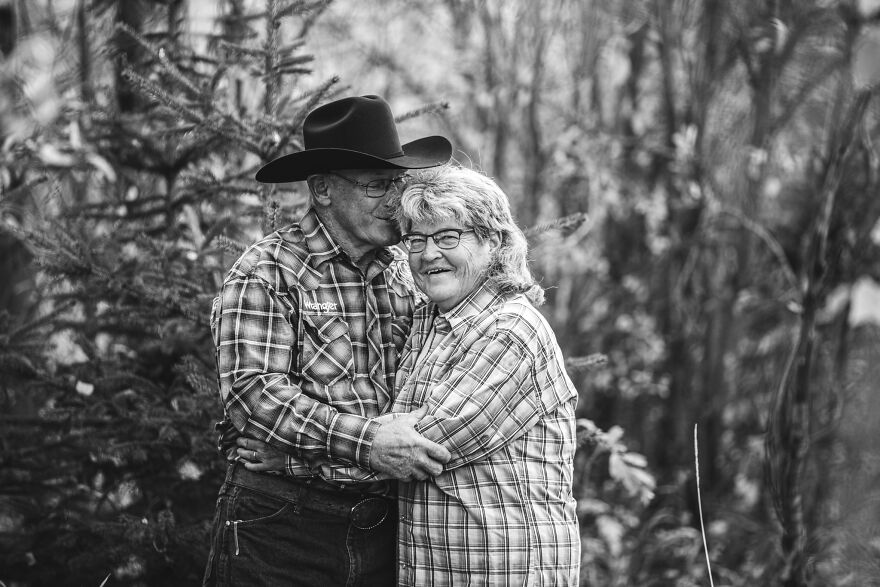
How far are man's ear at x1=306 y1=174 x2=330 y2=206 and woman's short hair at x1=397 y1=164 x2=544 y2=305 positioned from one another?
0.26 metres

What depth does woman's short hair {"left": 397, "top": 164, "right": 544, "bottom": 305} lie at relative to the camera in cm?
253

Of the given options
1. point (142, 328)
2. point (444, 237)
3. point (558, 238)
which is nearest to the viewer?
point (444, 237)

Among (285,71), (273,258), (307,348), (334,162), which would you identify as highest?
(285,71)

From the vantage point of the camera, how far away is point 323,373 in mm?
2586

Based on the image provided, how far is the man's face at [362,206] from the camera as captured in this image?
2.70 m

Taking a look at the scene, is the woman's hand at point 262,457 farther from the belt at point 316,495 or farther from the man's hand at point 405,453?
the man's hand at point 405,453

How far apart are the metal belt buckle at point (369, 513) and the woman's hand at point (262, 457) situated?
0.88 ft

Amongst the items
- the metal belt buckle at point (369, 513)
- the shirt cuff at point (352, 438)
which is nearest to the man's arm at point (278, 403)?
the shirt cuff at point (352, 438)

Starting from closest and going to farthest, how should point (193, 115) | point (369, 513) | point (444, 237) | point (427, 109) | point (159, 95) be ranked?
point (444, 237) → point (369, 513) → point (159, 95) → point (193, 115) → point (427, 109)

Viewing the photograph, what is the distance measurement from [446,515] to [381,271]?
2.73 ft

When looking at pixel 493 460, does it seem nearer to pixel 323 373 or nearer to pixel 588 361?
pixel 323 373

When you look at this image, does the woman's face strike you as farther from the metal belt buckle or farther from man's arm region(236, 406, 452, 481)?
the metal belt buckle

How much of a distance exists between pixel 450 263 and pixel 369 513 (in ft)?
2.74

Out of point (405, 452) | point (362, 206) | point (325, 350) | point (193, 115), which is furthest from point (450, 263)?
point (193, 115)
